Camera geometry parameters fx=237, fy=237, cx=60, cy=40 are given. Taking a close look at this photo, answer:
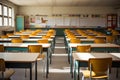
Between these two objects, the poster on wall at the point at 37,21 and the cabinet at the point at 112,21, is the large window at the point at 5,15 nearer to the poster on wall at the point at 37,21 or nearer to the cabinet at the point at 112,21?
Result: the poster on wall at the point at 37,21

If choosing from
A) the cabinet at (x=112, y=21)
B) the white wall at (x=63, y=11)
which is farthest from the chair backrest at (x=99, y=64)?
the cabinet at (x=112, y=21)

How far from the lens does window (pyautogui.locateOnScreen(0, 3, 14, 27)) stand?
15495mm

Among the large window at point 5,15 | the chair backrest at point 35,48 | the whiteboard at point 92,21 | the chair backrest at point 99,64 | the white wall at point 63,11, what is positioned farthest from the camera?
the whiteboard at point 92,21

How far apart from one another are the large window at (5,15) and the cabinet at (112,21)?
27.9 feet

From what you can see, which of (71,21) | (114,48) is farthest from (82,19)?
(114,48)

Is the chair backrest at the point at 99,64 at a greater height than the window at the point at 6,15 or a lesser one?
lesser

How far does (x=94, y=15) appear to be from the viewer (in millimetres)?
20875

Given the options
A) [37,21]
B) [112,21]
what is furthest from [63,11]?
[112,21]

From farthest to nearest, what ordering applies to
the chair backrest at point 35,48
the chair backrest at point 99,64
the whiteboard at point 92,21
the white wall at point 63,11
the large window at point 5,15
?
the whiteboard at point 92,21 < the white wall at point 63,11 < the large window at point 5,15 < the chair backrest at point 35,48 < the chair backrest at point 99,64

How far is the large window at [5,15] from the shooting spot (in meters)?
15.5

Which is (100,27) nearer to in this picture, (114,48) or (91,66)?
(114,48)

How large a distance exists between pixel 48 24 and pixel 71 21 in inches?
81.0

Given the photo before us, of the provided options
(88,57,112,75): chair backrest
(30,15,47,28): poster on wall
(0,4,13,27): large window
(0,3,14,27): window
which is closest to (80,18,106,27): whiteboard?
(30,15,47,28): poster on wall

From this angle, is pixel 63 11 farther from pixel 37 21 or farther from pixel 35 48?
pixel 35 48
